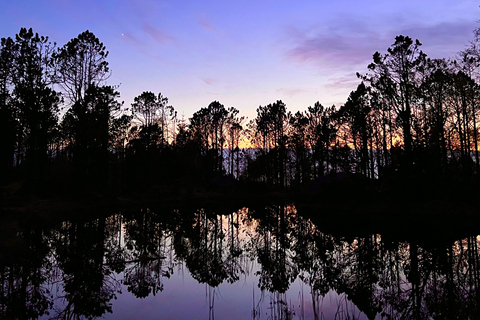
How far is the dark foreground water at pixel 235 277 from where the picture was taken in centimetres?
738

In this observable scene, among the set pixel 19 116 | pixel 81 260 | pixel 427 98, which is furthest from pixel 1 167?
pixel 427 98

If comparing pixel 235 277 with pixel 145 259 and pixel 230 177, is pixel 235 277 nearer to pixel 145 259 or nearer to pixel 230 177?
pixel 145 259

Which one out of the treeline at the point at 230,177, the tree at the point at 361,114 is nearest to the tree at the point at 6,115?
the treeline at the point at 230,177

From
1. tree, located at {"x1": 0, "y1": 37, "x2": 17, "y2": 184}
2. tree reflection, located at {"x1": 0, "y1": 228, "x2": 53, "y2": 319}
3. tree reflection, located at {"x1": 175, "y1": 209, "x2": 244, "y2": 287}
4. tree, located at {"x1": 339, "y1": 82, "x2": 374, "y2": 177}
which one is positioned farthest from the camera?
tree, located at {"x1": 339, "y1": 82, "x2": 374, "y2": 177}

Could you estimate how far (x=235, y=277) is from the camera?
33.4 ft

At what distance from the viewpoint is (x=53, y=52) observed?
2755cm

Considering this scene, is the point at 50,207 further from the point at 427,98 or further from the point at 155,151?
the point at 427,98

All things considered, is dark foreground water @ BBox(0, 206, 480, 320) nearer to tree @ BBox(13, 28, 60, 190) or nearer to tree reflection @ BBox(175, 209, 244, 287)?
tree reflection @ BBox(175, 209, 244, 287)

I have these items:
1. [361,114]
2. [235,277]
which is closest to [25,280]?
[235,277]

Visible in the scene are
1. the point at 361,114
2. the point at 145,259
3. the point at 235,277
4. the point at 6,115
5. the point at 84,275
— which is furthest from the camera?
the point at 361,114

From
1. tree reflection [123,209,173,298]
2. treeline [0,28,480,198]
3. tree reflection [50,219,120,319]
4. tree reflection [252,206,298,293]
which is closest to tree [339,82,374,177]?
treeline [0,28,480,198]

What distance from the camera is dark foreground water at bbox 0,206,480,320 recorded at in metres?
7.38

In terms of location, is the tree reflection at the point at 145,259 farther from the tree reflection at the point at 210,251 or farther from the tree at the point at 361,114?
the tree at the point at 361,114

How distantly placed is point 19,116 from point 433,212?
112ft
